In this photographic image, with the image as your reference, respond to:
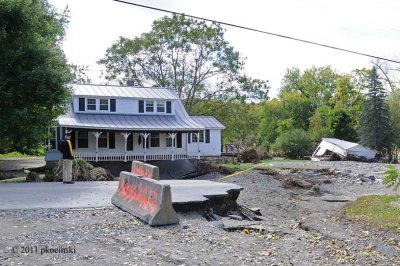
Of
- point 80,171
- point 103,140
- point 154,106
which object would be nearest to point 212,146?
point 154,106

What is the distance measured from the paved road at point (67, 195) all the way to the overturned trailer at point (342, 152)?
3473 cm

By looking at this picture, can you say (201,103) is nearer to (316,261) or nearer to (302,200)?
(302,200)

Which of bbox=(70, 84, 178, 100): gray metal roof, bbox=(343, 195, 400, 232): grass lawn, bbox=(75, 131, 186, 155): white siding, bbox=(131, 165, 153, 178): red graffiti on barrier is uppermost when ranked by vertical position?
bbox=(70, 84, 178, 100): gray metal roof

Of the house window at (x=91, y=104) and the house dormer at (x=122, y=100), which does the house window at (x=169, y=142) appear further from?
the house window at (x=91, y=104)

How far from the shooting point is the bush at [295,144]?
167 feet

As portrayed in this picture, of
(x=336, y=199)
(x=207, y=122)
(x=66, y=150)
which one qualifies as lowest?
(x=336, y=199)

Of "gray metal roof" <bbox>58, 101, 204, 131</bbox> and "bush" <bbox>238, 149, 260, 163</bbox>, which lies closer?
"gray metal roof" <bbox>58, 101, 204, 131</bbox>

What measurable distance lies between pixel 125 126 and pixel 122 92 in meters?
4.46

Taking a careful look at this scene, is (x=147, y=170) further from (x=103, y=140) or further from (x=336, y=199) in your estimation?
(x=103, y=140)

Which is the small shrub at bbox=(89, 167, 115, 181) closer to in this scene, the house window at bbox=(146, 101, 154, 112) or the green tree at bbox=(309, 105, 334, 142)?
the house window at bbox=(146, 101, 154, 112)

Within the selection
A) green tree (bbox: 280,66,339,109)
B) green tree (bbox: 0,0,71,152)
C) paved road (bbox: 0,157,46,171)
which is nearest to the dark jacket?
green tree (bbox: 0,0,71,152)

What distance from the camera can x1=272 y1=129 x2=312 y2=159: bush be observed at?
51000 millimetres

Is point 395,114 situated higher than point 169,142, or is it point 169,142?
point 395,114

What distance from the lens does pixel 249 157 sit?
4216cm
